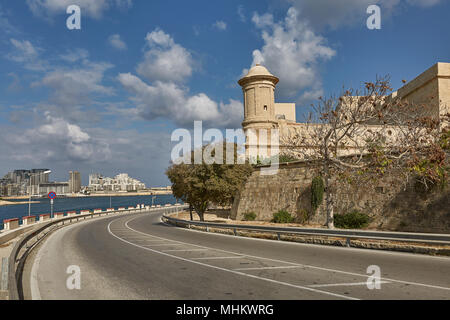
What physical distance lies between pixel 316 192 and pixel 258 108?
63.0 ft

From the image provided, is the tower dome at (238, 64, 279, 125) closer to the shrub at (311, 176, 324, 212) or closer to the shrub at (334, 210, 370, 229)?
the shrub at (311, 176, 324, 212)

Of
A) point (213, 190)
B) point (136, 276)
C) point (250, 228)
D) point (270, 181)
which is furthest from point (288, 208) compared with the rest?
point (136, 276)

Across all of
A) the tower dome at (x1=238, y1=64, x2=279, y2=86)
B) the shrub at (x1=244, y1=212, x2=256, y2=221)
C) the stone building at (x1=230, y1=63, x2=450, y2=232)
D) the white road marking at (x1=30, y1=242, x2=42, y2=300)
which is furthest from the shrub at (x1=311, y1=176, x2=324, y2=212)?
the tower dome at (x1=238, y1=64, x2=279, y2=86)

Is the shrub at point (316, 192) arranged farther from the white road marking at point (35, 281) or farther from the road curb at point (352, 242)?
the white road marking at point (35, 281)

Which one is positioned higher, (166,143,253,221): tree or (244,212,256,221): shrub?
(166,143,253,221): tree

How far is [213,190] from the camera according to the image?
2878cm

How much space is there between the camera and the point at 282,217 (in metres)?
26.4

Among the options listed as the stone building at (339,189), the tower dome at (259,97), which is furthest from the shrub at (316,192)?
the tower dome at (259,97)

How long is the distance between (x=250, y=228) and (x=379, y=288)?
11.7 metres

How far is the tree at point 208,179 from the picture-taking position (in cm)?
2884

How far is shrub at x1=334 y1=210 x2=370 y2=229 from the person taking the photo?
67.0ft

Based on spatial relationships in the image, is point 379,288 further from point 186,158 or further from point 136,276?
point 186,158

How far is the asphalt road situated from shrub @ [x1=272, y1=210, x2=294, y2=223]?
39.5 feet

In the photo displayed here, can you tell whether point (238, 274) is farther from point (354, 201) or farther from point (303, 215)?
point (303, 215)
